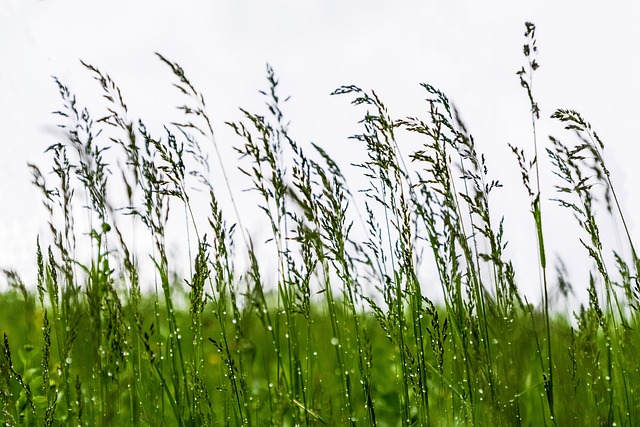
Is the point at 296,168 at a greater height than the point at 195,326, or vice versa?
the point at 296,168

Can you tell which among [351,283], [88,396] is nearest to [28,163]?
[88,396]

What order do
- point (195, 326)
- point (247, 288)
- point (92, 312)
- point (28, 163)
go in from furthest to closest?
point (28, 163), point (195, 326), point (247, 288), point (92, 312)

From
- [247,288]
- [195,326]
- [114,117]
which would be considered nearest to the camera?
[247,288]

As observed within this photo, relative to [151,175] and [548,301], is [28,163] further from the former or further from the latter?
[548,301]

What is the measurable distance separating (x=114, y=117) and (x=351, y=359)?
3.64 feet

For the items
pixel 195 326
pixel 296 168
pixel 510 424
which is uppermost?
pixel 296 168

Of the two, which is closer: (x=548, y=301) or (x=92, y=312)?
(x=92, y=312)

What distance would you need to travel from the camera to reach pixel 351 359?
8.23 ft

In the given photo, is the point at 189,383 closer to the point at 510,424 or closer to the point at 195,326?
the point at 195,326

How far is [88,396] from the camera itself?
218cm

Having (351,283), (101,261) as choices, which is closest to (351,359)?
(351,283)

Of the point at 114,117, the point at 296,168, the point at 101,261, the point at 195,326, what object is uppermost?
the point at 114,117

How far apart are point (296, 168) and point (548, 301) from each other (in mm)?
818

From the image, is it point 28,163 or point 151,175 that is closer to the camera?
point 151,175
